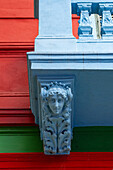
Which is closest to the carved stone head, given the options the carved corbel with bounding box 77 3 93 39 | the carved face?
the carved face

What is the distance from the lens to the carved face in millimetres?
3561

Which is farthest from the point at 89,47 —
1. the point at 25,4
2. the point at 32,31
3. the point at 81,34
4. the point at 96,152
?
the point at 25,4

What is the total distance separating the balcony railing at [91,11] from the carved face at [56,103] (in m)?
0.92

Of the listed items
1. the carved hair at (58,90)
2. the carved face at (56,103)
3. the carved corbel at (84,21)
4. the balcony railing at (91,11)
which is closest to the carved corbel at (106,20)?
the balcony railing at (91,11)

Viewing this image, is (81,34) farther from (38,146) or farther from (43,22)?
(38,146)

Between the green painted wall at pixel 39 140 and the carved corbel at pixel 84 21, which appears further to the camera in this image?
the green painted wall at pixel 39 140

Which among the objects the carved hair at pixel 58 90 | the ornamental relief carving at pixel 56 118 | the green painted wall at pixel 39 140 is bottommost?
the green painted wall at pixel 39 140

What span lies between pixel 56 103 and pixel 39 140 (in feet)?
3.03

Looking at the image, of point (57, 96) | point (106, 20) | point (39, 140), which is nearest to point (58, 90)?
point (57, 96)

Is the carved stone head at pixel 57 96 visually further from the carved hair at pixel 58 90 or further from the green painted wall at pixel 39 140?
the green painted wall at pixel 39 140

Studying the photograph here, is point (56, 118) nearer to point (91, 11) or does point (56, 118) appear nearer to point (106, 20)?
point (106, 20)

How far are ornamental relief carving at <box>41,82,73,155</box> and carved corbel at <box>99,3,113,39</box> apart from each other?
2.93 ft

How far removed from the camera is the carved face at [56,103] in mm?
3561

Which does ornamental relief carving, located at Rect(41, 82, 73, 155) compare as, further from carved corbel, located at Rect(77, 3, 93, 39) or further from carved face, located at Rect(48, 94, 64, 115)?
carved corbel, located at Rect(77, 3, 93, 39)
